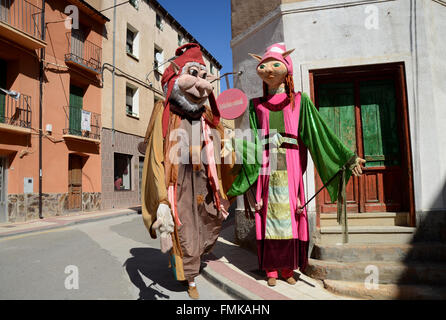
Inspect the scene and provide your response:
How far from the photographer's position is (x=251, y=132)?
3881mm

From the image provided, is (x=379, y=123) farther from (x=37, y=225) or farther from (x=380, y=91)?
(x=37, y=225)

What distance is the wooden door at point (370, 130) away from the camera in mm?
4625

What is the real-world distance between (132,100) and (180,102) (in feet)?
46.4

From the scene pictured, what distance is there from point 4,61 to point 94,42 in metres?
4.17

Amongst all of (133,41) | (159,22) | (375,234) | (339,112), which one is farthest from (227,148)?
(159,22)

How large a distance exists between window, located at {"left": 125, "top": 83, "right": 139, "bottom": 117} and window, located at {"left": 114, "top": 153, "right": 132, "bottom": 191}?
2.37 m

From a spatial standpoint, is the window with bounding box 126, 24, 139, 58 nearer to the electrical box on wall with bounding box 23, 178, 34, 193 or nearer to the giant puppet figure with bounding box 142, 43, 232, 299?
the electrical box on wall with bounding box 23, 178, 34, 193

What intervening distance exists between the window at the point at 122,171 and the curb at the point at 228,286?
1217 centimetres

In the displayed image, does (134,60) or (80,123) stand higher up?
(134,60)

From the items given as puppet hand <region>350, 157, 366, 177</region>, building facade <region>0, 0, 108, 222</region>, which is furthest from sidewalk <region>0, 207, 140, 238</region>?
puppet hand <region>350, 157, 366, 177</region>

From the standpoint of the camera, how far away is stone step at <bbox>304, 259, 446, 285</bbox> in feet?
11.5

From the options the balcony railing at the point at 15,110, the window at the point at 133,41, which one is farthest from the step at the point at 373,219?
the window at the point at 133,41

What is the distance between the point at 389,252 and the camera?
3.80 metres
